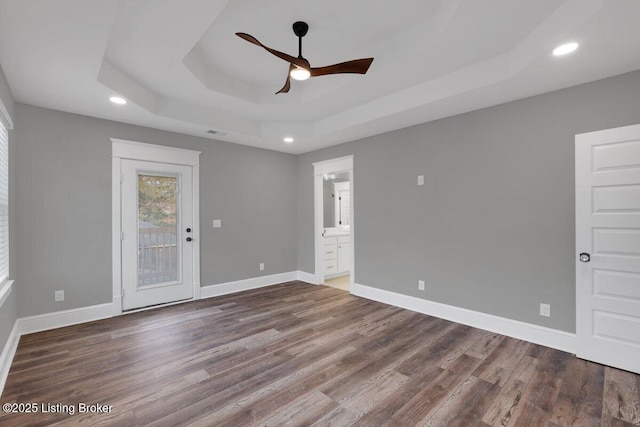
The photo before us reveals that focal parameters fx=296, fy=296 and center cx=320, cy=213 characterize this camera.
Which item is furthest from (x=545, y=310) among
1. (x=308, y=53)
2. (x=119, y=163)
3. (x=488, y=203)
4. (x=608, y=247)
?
(x=119, y=163)

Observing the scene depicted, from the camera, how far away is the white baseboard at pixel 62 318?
3.28 metres

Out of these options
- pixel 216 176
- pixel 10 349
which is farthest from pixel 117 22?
pixel 10 349

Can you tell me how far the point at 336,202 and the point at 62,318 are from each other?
5114 millimetres

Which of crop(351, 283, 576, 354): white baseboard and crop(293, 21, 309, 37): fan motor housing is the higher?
crop(293, 21, 309, 37): fan motor housing

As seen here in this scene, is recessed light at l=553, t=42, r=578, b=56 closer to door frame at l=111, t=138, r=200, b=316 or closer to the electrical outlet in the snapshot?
the electrical outlet

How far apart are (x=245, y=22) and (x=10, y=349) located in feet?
11.9

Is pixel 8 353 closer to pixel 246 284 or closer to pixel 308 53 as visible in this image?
pixel 246 284

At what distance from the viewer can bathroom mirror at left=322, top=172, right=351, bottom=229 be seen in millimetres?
6805

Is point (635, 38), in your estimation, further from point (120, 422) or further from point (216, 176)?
point (216, 176)

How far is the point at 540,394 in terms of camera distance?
219 cm

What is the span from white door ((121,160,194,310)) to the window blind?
1.13 metres

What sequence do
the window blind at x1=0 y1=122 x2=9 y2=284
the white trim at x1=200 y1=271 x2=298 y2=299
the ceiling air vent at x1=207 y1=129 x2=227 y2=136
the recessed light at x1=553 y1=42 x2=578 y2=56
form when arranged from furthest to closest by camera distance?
the white trim at x1=200 y1=271 x2=298 y2=299
the ceiling air vent at x1=207 y1=129 x2=227 y2=136
the window blind at x1=0 y1=122 x2=9 y2=284
the recessed light at x1=553 y1=42 x2=578 y2=56

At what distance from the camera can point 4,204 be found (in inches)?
109

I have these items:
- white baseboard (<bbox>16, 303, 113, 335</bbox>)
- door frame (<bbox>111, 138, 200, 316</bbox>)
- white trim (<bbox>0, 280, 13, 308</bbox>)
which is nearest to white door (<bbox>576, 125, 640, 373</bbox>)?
door frame (<bbox>111, 138, 200, 316</bbox>)
